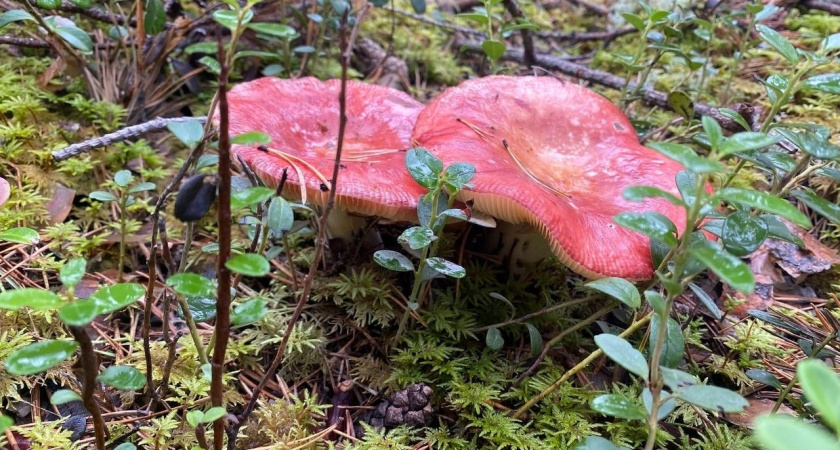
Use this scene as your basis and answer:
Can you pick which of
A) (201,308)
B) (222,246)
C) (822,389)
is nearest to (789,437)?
(822,389)

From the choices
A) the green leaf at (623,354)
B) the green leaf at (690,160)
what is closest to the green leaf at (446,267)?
the green leaf at (623,354)

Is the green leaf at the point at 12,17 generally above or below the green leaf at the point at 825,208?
below

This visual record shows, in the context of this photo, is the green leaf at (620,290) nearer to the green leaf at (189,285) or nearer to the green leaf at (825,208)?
the green leaf at (825,208)

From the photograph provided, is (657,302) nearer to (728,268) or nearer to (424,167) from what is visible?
(728,268)

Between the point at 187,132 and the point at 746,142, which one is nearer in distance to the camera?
the point at 746,142

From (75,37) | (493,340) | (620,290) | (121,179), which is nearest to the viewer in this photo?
(620,290)

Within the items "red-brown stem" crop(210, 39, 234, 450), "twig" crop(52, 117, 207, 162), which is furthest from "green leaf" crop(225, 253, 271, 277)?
"twig" crop(52, 117, 207, 162)

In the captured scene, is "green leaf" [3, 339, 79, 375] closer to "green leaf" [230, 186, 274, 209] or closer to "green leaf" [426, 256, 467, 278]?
"green leaf" [230, 186, 274, 209]
